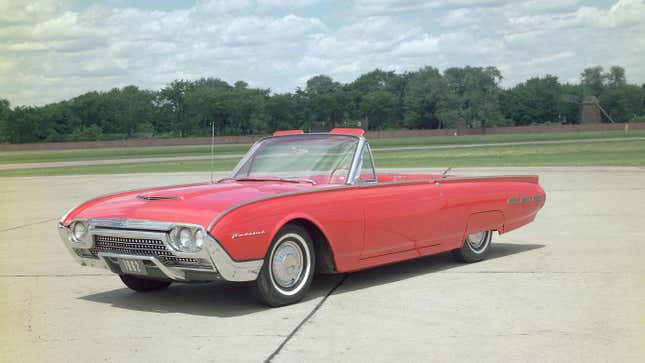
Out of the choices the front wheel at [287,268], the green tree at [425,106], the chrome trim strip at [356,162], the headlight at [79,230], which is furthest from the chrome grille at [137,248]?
the green tree at [425,106]

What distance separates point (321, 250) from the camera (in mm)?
6438

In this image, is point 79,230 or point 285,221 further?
point 79,230

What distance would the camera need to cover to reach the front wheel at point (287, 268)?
597cm

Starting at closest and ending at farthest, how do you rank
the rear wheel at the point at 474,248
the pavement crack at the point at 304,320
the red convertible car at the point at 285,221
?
1. the pavement crack at the point at 304,320
2. the red convertible car at the point at 285,221
3. the rear wheel at the point at 474,248

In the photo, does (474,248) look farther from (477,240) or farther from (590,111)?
(590,111)

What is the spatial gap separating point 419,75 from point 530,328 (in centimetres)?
12377

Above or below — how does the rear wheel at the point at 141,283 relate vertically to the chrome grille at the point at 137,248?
below

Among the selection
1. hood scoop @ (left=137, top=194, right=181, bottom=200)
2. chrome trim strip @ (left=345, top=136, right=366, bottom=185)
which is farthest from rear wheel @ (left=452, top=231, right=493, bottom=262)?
hood scoop @ (left=137, top=194, right=181, bottom=200)

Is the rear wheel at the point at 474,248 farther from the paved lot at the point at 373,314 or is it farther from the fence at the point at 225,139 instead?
the fence at the point at 225,139

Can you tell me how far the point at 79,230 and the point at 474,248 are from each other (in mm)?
3908

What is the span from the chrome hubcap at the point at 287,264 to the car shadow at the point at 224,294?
0.79ft

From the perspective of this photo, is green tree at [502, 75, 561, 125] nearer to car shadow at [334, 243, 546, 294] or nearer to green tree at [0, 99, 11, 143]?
green tree at [0, 99, 11, 143]

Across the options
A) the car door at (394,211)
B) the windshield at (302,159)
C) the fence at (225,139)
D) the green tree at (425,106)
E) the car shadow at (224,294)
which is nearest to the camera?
the car shadow at (224,294)

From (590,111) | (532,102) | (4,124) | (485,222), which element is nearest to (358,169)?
(485,222)
